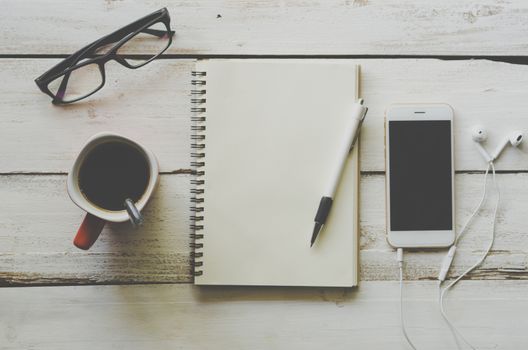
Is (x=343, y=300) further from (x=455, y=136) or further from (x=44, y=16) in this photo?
(x=44, y=16)

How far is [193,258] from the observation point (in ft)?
2.29

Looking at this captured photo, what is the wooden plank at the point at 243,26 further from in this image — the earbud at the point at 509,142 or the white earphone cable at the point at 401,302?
the white earphone cable at the point at 401,302

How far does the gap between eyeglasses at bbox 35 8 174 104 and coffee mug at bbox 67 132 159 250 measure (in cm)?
12

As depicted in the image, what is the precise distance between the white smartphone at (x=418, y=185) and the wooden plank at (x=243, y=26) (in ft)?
0.37

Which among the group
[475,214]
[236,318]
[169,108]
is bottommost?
[236,318]

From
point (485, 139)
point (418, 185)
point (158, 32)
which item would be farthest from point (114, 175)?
point (485, 139)

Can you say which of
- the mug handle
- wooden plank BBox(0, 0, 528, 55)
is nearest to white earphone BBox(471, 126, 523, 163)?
wooden plank BBox(0, 0, 528, 55)

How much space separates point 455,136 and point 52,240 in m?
0.59

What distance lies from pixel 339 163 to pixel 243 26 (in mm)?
237

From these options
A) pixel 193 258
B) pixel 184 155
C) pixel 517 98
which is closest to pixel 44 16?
pixel 184 155

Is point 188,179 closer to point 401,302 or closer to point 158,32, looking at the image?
point 158,32

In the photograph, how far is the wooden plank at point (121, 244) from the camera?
27.6 inches

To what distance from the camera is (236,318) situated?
70cm

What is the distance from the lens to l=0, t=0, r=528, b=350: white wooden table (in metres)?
0.70
